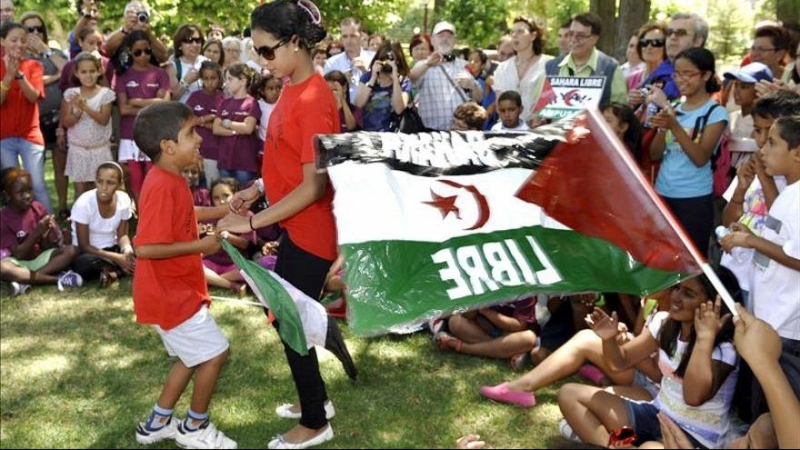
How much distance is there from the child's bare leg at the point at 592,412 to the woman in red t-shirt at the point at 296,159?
117cm

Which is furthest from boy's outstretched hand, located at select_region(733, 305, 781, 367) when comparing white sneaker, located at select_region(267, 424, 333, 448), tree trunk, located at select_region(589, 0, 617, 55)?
tree trunk, located at select_region(589, 0, 617, 55)

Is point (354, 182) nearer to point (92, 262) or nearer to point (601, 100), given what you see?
point (601, 100)

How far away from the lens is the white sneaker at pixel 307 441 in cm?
416

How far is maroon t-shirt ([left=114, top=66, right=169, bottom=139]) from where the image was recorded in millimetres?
8000

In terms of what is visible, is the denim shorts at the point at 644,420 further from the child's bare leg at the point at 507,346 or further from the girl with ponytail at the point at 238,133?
the girl with ponytail at the point at 238,133

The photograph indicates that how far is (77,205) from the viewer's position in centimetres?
700

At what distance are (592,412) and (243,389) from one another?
2.04m

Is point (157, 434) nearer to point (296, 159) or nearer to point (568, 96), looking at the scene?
point (296, 159)

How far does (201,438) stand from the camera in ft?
13.7

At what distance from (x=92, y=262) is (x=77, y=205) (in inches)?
21.1

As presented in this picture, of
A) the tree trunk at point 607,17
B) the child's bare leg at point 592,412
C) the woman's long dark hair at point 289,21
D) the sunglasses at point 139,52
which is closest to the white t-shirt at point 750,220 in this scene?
the child's bare leg at point 592,412

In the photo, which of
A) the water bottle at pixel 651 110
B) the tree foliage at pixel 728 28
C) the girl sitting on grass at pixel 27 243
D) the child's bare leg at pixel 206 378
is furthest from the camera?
the tree foliage at pixel 728 28

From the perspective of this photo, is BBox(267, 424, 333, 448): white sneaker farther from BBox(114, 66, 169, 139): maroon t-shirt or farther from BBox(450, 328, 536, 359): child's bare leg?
BBox(114, 66, 169, 139): maroon t-shirt

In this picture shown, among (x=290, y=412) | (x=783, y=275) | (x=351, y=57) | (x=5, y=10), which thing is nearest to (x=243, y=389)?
(x=290, y=412)
